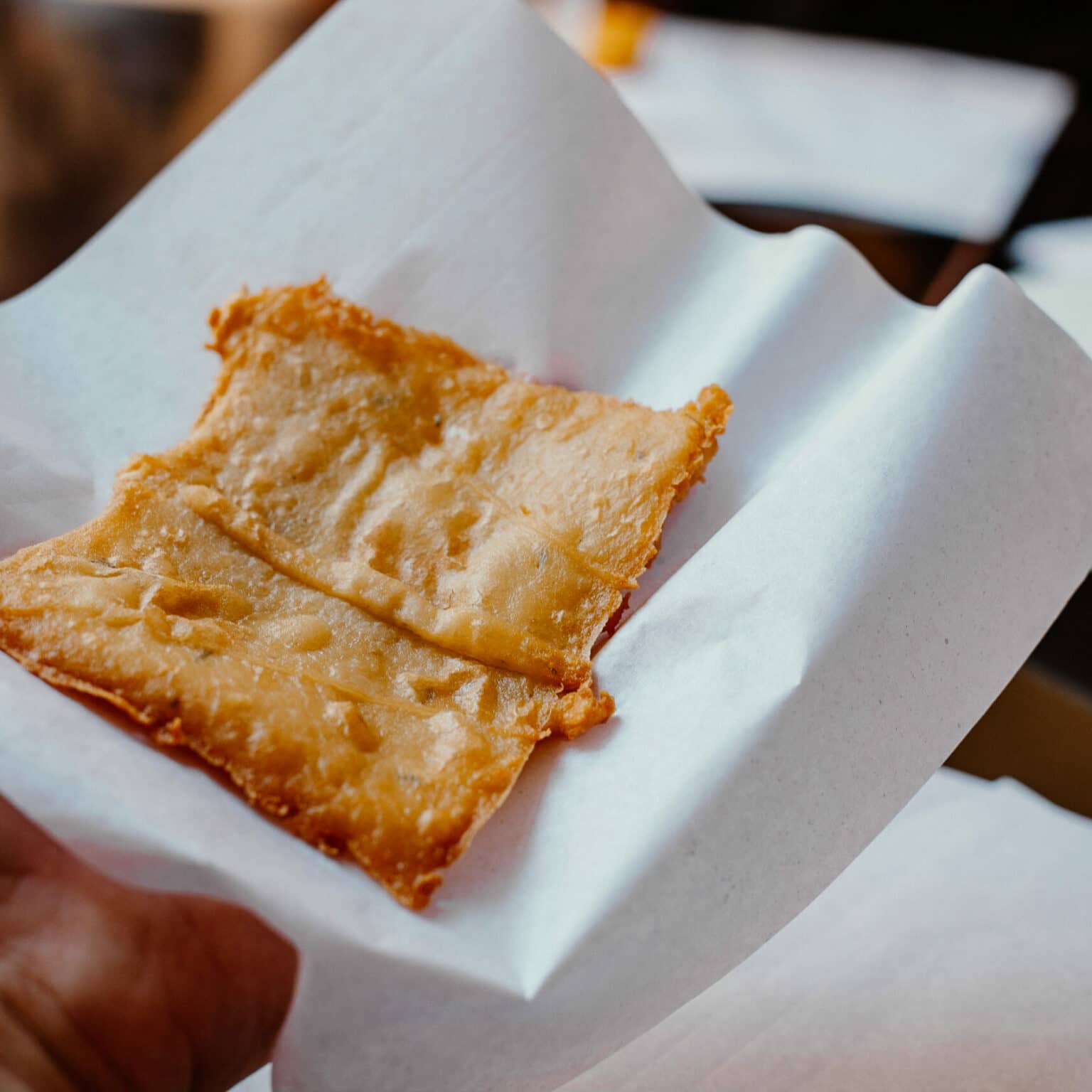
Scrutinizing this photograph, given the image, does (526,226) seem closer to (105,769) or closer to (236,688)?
(236,688)

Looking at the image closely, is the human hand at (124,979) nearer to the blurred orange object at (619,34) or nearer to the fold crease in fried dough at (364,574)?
the fold crease in fried dough at (364,574)

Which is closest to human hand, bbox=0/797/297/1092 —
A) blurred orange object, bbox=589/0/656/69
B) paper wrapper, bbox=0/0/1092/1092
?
paper wrapper, bbox=0/0/1092/1092

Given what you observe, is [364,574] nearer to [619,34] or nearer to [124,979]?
[124,979]

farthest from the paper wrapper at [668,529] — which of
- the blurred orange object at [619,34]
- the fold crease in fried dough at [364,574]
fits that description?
the blurred orange object at [619,34]

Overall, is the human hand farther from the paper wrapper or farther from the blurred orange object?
the blurred orange object

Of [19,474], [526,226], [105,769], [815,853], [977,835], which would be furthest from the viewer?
[526,226]

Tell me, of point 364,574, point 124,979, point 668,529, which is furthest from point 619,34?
point 124,979

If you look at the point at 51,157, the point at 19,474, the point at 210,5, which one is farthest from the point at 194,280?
the point at 210,5
